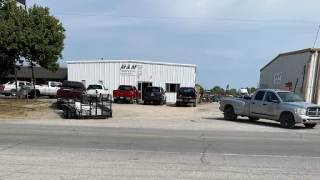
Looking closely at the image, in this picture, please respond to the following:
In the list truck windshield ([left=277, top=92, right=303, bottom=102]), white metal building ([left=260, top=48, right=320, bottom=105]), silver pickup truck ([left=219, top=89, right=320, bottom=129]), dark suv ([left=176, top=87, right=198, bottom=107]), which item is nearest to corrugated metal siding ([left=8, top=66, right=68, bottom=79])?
dark suv ([left=176, top=87, right=198, bottom=107])

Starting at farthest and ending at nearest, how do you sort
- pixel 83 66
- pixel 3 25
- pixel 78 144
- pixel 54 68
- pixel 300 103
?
pixel 83 66 < pixel 54 68 < pixel 3 25 < pixel 300 103 < pixel 78 144

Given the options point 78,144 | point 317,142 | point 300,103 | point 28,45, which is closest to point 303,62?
point 300,103

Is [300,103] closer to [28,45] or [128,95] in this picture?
[128,95]

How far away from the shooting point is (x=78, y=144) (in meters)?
9.43

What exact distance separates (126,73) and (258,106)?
22.1 meters

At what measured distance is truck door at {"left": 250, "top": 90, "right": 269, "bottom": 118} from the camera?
16672mm

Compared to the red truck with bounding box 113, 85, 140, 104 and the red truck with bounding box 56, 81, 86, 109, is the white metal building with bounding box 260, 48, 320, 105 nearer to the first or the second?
the red truck with bounding box 113, 85, 140, 104

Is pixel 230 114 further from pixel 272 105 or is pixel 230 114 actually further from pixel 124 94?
pixel 124 94

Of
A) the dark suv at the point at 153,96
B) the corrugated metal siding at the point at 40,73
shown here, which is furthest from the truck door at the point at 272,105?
the corrugated metal siding at the point at 40,73

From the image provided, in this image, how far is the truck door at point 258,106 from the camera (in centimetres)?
1667

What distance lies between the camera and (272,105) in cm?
1616

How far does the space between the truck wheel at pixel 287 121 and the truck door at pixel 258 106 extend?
3.14ft

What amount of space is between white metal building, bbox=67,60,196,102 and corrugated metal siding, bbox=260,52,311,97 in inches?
463

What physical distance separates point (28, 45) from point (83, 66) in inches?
454
